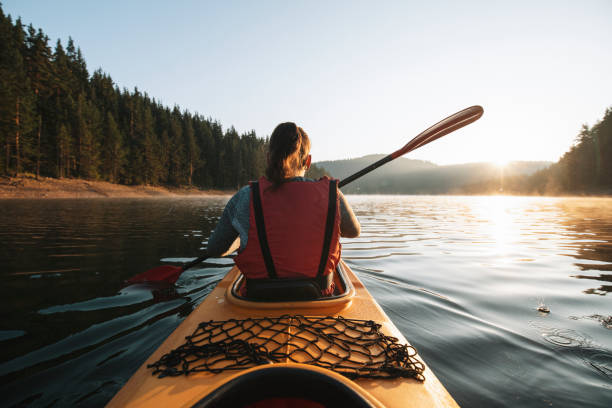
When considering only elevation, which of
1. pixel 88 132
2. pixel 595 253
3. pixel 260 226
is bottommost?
pixel 595 253

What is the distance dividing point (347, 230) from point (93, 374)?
248 centimetres

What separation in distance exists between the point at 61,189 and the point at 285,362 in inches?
1672

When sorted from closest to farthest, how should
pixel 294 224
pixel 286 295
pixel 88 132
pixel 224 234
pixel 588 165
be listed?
pixel 294 224 < pixel 286 295 < pixel 224 234 < pixel 88 132 < pixel 588 165

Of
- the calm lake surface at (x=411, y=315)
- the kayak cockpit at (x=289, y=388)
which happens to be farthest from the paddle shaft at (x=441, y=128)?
the kayak cockpit at (x=289, y=388)

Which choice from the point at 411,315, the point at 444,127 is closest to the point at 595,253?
the point at 444,127

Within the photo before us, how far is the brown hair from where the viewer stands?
6.98 feet

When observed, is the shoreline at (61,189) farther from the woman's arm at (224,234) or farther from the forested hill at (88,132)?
the woman's arm at (224,234)

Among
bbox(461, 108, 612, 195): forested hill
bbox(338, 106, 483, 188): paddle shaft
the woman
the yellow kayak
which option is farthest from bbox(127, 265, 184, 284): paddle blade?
bbox(461, 108, 612, 195): forested hill

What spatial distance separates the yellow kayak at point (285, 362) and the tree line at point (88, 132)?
139 feet

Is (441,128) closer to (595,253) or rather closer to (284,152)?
(284,152)

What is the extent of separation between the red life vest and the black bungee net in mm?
448

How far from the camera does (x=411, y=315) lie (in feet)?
11.8

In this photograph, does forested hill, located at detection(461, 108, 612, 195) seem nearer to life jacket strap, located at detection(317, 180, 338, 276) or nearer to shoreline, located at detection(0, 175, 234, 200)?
life jacket strap, located at detection(317, 180, 338, 276)

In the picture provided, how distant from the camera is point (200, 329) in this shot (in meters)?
1.94
